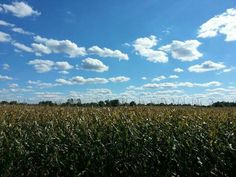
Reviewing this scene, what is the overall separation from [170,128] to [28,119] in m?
7.33

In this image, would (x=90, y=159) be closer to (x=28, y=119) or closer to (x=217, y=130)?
(x=217, y=130)

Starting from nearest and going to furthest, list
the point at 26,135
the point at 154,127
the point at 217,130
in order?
the point at 217,130 → the point at 154,127 → the point at 26,135

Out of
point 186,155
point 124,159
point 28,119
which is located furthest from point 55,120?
point 186,155

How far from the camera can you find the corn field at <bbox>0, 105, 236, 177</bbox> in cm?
1240

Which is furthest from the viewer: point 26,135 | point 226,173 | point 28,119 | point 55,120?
point 28,119

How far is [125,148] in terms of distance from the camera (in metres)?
13.6

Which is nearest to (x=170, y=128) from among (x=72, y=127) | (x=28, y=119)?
(x=72, y=127)

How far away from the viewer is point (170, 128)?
13.9m

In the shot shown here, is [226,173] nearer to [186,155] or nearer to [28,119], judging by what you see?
[186,155]

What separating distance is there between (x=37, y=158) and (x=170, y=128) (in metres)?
4.54

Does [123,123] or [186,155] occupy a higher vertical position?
[123,123]

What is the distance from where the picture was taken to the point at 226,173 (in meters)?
11.9

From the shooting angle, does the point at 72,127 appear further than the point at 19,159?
Yes

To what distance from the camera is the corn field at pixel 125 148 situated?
40.7 feet
